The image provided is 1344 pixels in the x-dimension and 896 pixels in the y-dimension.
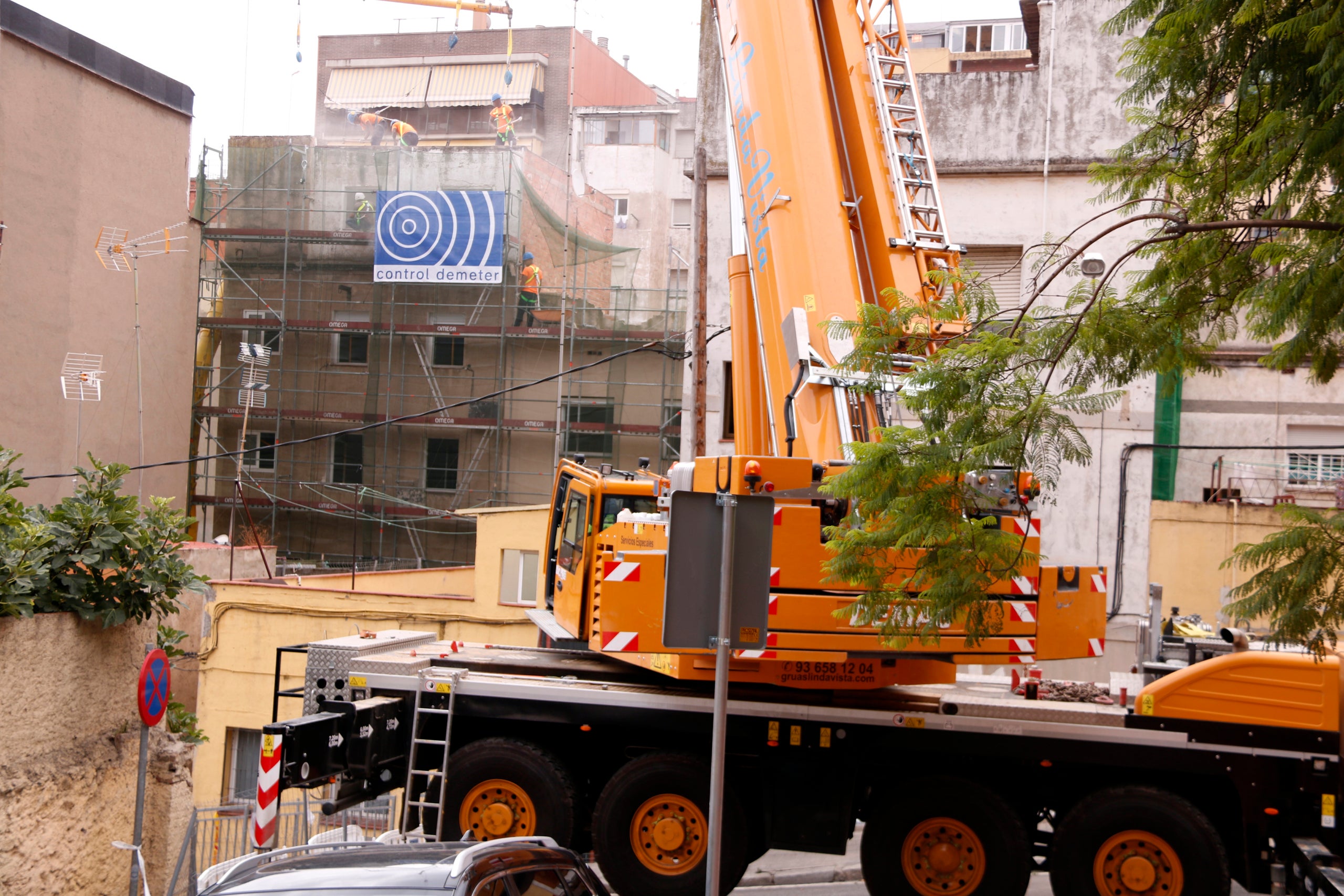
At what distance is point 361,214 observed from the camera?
3288cm

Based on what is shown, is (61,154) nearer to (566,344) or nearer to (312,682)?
(566,344)

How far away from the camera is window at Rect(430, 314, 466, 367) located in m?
32.5

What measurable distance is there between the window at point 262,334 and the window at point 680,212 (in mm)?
23005

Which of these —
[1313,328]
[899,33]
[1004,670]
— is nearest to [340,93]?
[1004,670]

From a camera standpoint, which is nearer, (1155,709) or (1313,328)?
(1313,328)

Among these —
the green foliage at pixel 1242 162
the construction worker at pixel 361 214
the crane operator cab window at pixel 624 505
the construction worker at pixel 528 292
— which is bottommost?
the crane operator cab window at pixel 624 505

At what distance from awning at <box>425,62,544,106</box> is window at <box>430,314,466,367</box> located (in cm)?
2411

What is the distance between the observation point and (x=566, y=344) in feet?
105

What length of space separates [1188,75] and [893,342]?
2417mm

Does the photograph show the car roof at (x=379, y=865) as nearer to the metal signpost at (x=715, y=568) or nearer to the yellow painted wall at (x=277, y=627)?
the metal signpost at (x=715, y=568)

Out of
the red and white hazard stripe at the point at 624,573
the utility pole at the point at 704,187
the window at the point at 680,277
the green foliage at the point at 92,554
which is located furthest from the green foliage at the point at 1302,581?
the window at the point at 680,277

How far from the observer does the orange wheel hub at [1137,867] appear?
26.5ft

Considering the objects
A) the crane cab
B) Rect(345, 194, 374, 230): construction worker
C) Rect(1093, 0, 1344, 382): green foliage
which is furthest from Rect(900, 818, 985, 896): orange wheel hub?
Rect(345, 194, 374, 230): construction worker

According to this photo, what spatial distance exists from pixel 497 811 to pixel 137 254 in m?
28.6
